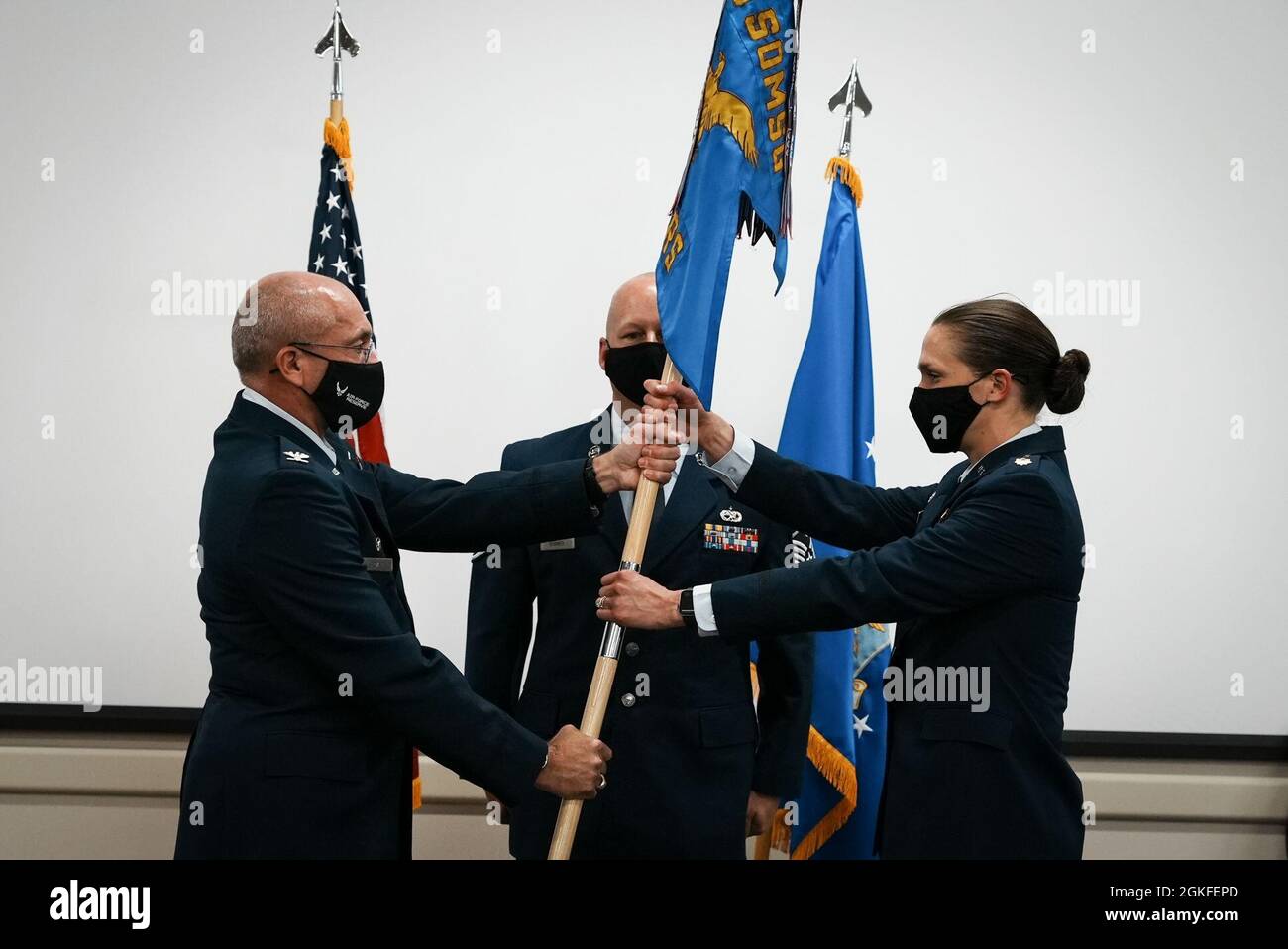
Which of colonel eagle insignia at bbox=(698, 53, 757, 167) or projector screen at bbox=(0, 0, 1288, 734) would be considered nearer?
colonel eagle insignia at bbox=(698, 53, 757, 167)

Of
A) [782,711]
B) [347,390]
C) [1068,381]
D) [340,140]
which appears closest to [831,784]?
[782,711]

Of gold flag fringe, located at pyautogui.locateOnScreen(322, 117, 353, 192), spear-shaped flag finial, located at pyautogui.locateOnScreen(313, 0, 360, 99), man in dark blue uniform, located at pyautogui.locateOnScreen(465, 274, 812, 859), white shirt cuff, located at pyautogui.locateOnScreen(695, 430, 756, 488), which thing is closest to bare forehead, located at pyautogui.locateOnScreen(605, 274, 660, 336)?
man in dark blue uniform, located at pyautogui.locateOnScreen(465, 274, 812, 859)

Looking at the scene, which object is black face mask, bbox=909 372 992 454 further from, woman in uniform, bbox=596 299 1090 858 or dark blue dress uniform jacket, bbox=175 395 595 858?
dark blue dress uniform jacket, bbox=175 395 595 858

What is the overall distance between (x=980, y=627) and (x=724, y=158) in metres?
1.06

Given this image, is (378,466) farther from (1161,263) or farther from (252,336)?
(1161,263)

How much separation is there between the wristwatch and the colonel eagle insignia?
2.97ft

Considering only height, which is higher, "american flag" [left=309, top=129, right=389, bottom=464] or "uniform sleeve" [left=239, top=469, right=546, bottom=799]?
"american flag" [left=309, top=129, right=389, bottom=464]

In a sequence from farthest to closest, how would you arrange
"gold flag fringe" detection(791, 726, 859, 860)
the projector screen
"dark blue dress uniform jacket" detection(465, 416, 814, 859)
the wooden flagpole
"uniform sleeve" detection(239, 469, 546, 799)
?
1. the projector screen
2. "gold flag fringe" detection(791, 726, 859, 860)
3. "dark blue dress uniform jacket" detection(465, 416, 814, 859)
4. the wooden flagpole
5. "uniform sleeve" detection(239, 469, 546, 799)

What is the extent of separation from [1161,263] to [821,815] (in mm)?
2016

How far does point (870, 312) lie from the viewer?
3670 millimetres

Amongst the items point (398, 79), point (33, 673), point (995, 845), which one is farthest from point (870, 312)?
point (33, 673)

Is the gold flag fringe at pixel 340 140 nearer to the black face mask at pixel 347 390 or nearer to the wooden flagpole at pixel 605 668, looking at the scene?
the black face mask at pixel 347 390

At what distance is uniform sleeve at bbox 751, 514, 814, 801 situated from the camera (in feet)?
8.68
